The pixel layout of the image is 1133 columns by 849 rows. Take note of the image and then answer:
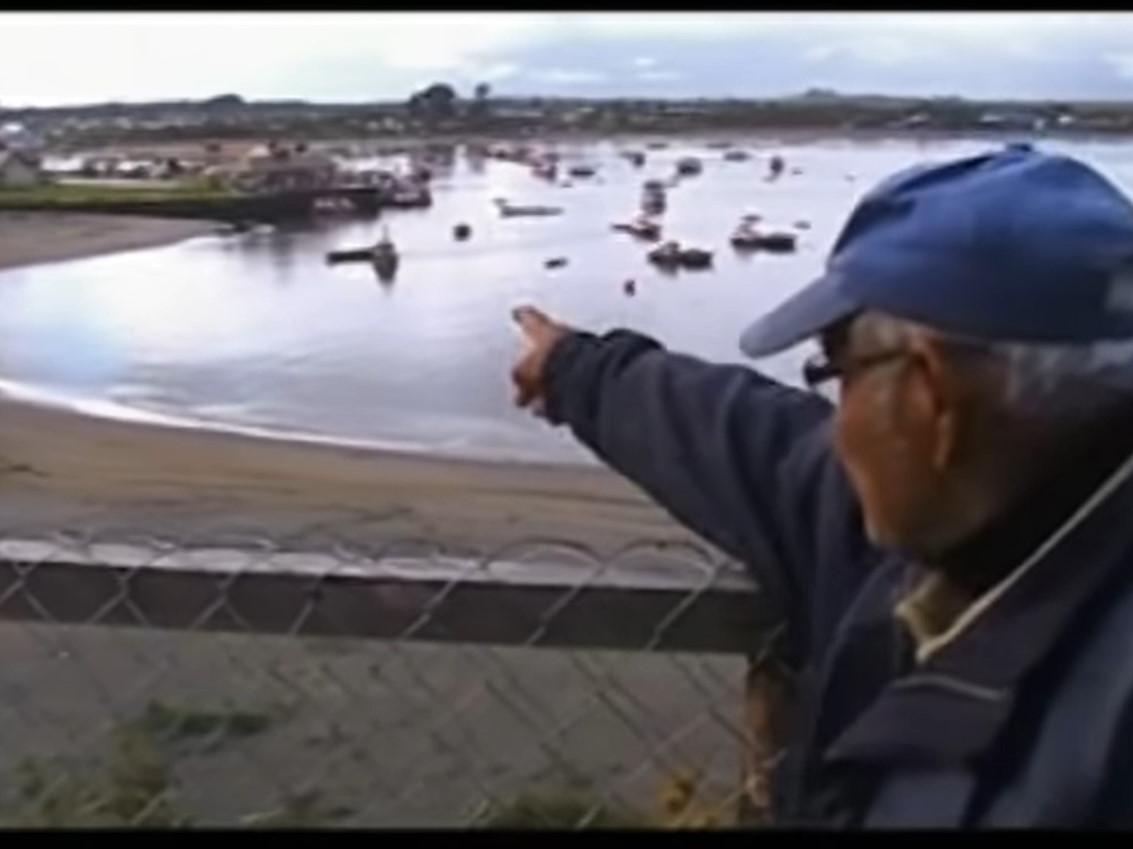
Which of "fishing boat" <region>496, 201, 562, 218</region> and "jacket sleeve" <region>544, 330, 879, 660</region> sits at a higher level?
"jacket sleeve" <region>544, 330, 879, 660</region>

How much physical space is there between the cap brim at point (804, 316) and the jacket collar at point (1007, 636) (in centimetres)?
17

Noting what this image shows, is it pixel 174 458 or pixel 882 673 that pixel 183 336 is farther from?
pixel 882 673


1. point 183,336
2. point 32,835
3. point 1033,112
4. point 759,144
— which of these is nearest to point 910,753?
point 32,835

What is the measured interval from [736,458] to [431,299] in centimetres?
260

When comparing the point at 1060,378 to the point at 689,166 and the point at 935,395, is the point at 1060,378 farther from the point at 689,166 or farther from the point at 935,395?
the point at 689,166

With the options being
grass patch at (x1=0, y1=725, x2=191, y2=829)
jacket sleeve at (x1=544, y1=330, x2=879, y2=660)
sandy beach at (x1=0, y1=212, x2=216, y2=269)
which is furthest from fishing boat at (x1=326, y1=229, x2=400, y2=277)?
jacket sleeve at (x1=544, y1=330, x2=879, y2=660)

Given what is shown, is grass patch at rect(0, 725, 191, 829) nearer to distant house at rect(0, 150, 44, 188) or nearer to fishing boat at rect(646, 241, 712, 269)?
distant house at rect(0, 150, 44, 188)

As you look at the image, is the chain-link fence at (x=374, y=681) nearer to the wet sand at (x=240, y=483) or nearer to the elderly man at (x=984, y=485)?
the elderly man at (x=984, y=485)

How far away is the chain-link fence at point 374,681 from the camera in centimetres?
124

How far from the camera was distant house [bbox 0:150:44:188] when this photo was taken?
64.1 inches

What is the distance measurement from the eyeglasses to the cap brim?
0.03 metres

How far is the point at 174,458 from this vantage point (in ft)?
24.6

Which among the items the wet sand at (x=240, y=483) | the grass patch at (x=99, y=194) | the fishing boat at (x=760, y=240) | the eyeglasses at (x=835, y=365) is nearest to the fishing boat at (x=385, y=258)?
the grass patch at (x=99, y=194)

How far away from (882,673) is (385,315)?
425 cm
